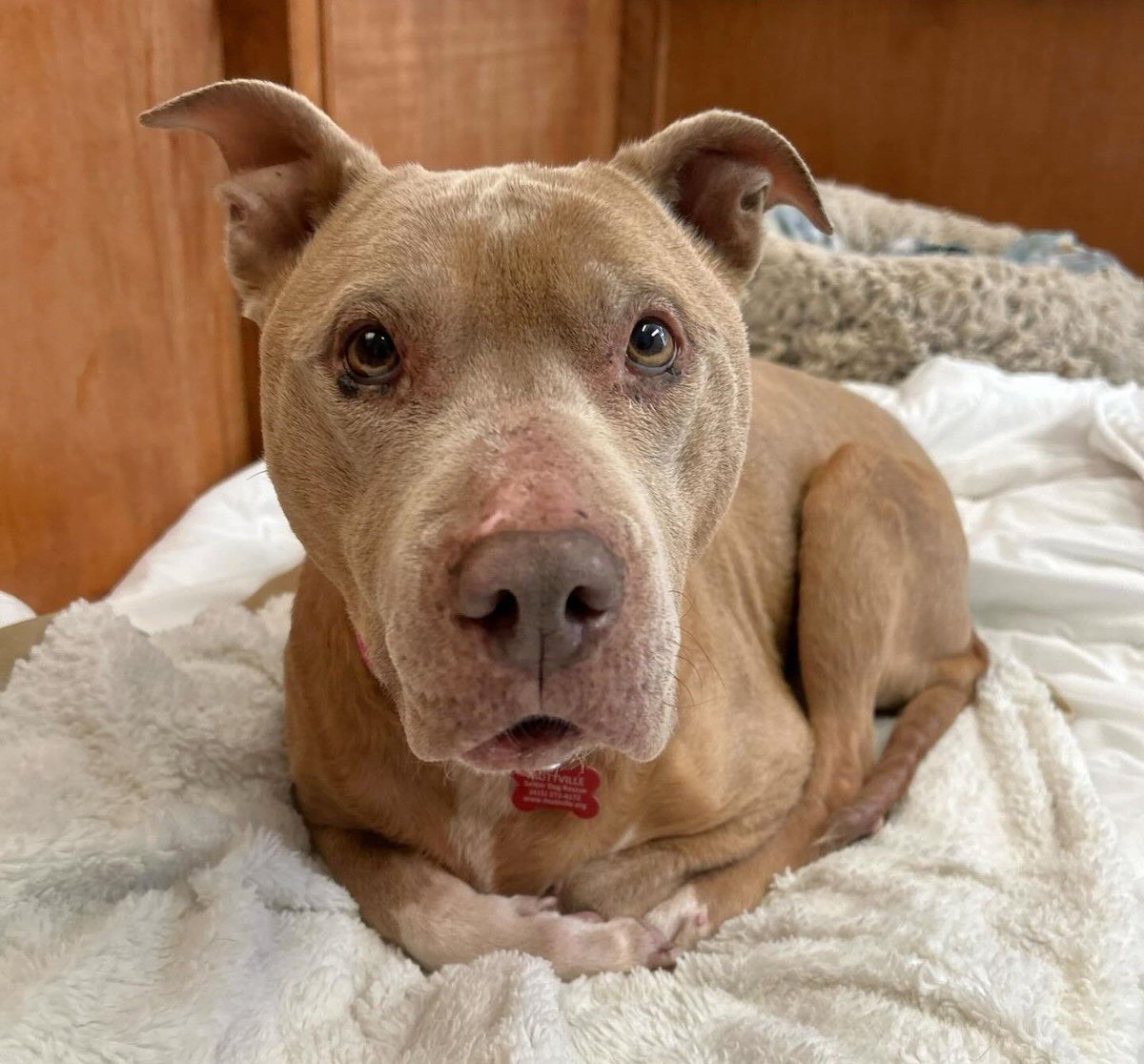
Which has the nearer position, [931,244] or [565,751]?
[565,751]

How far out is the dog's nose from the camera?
3.90 feet

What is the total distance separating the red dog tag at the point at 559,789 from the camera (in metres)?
1.82

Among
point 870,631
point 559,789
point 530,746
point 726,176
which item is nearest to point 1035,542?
point 870,631

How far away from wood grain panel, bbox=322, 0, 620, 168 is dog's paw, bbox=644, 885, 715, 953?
7.30 ft

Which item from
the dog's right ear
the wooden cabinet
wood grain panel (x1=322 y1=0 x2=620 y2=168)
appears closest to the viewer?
the dog's right ear

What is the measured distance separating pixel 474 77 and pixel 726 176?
2.16 m

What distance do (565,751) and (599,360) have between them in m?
0.53

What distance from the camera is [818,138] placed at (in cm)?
505

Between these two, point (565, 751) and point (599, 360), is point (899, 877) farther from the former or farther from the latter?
point (599, 360)

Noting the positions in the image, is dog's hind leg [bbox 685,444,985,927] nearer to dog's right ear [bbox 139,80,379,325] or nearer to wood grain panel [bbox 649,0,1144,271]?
dog's right ear [bbox 139,80,379,325]

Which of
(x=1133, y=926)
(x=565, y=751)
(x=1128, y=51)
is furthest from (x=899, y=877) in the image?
(x=1128, y=51)

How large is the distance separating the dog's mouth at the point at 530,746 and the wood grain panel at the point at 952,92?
4.19 m

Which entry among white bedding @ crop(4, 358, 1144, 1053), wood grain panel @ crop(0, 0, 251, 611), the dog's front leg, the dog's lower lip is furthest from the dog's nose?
wood grain panel @ crop(0, 0, 251, 611)

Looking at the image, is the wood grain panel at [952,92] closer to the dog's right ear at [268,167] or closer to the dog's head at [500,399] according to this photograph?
the dog's head at [500,399]
